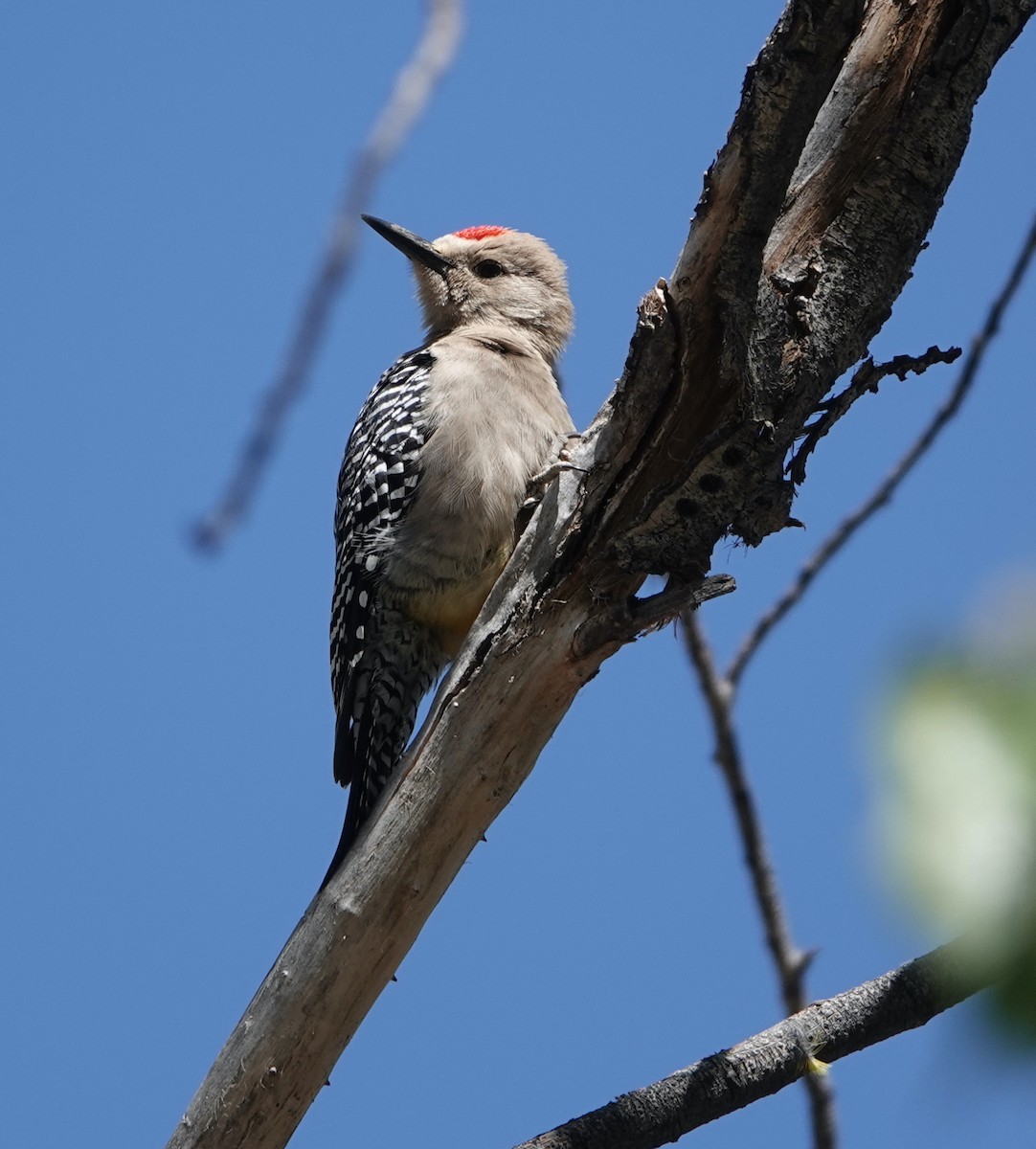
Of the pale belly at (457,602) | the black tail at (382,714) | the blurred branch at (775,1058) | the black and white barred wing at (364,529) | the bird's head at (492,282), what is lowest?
the blurred branch at (775,1058)

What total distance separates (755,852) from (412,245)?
3772 mm

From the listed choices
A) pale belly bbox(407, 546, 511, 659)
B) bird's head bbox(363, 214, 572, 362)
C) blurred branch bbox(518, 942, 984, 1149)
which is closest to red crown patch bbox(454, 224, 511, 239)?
bird's head bbox(363, 214, 572, 362)

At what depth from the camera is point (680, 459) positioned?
364 cm

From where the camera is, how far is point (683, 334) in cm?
348

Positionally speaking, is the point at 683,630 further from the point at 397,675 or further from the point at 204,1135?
the point at 204,1135

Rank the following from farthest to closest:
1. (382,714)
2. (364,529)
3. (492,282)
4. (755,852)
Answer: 1. (492,282)
2. (364,529)
3. (382,714)
4. (755,852)

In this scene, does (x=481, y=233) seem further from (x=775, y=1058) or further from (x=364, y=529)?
(x=775, y=1058)

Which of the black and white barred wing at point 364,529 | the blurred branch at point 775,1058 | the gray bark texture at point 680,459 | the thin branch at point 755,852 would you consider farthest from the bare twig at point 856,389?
the black and white barred wing at point 364,529

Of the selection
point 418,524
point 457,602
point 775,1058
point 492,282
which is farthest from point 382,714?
point 492,282

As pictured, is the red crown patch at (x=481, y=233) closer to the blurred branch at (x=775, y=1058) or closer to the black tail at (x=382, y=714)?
the black tail at (x=382, y=714)

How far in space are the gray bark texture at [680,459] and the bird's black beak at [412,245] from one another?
10.2 ft

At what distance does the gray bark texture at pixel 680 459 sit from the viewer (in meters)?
3.29

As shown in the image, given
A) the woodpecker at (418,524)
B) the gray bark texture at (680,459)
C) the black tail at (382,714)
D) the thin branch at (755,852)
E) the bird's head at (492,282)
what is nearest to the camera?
the gray bark texture at (680,459)

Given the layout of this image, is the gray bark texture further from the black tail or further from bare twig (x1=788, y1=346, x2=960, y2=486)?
the black tail
